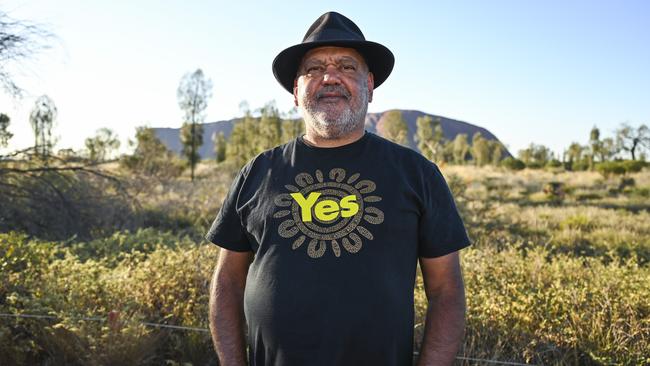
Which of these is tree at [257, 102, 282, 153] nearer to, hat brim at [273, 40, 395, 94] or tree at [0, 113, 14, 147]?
→ tree at [0, 113, 14, 147]

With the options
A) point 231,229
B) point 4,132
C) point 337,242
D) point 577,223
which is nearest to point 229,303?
point 231,229

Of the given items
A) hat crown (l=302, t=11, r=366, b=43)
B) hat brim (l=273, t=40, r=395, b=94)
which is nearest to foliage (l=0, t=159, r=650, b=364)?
hat brim (l=273, t=40, r=395, b=94)

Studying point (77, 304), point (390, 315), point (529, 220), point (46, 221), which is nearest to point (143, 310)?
point (77, 304)

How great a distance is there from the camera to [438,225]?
2.04 meters

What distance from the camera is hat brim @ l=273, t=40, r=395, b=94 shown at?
7.64ft

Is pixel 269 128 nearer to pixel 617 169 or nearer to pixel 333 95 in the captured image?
pixel 617 169

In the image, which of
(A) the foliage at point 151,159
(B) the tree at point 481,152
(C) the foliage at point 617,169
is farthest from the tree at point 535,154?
(A) the foliage at point 151,159

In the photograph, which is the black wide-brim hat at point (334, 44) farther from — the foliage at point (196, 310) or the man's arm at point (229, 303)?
the foliage at point (196, 310)

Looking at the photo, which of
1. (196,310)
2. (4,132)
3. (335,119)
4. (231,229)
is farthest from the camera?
(4,132)

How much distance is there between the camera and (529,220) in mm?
13297

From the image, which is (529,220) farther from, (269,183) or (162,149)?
(162,149)

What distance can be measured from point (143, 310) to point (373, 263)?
129 inches

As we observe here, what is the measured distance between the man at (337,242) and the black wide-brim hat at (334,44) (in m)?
0.01

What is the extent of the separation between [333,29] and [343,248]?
1.08m
